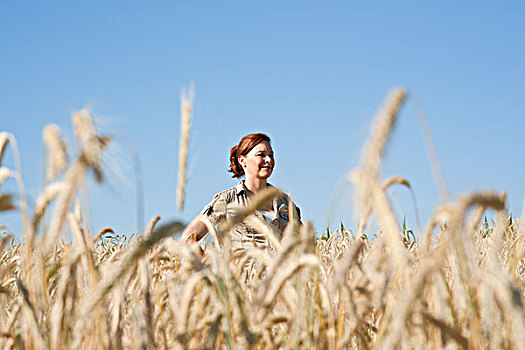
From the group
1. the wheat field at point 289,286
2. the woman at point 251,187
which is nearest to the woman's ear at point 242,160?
the woman at point 251,187

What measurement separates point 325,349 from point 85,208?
31.7 inches

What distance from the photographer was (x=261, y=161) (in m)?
6.47

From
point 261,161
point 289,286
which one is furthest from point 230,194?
point 289,286

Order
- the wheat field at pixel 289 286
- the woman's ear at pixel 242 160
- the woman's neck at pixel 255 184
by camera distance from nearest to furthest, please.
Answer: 1. the wheat field at pixel 289 286
2. the woman's neck at pixel 255 184
3. the woman's ear at pixel 242 160

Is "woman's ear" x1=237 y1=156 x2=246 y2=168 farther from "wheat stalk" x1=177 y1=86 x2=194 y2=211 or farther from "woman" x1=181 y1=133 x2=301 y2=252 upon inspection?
"wheat stalk" x1=177 y1=86 x2=194 y2=211

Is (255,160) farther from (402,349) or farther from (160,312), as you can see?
(402,349)

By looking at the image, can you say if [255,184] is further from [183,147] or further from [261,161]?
[183,147]

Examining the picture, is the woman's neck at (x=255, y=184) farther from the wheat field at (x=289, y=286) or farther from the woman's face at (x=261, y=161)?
the wheat field at (x=289, y=286)

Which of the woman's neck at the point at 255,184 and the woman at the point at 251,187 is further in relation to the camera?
the woman's neck at the point at 255,184

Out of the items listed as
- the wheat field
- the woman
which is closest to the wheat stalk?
the wheat field

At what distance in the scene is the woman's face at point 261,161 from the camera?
6453 mm

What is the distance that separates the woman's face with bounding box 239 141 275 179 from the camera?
6.45 metres

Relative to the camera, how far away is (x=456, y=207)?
1.20 meters

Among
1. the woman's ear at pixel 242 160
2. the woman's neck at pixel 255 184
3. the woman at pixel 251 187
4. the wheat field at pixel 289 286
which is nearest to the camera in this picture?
the wheat field at pixel 289 286
